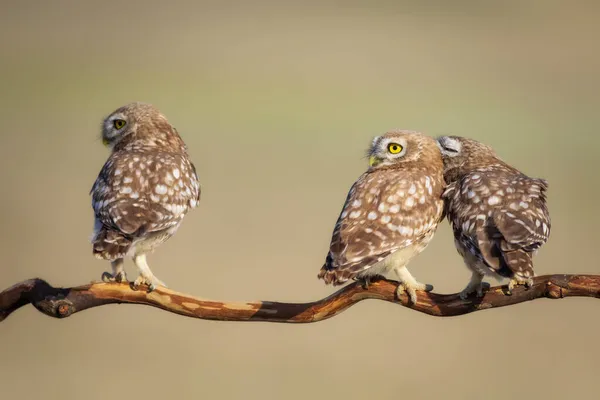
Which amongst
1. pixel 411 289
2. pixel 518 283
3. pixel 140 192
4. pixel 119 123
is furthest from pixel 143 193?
pixel 518 283

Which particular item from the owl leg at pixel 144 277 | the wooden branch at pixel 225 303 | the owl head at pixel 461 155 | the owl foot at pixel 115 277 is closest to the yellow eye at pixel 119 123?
the owl leg at pixel 144 277

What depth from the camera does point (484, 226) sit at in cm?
668

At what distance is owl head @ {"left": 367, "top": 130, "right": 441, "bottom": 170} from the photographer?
773 centimetres

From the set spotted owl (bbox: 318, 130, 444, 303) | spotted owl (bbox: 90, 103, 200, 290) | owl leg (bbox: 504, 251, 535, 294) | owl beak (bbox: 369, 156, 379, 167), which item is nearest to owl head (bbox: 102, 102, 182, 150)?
spotted owl (bbox: 90, 103, 200, 290)

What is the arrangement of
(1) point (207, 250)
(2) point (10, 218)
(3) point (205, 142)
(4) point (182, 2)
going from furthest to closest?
1. (4) point (182, 2)
2. (3) point (205, 142)
3. (2) point (10, 218)
4. (1) point (207, 250)

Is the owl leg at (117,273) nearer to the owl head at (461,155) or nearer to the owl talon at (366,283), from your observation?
the owl talon at (366,283)

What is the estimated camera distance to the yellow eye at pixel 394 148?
7.76 meters

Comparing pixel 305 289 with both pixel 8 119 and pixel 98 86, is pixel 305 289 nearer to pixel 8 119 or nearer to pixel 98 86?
pixel 8 119

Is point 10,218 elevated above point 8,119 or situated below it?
below

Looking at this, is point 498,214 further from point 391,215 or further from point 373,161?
point 373,161

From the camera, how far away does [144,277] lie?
724cm

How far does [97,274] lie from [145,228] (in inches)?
489

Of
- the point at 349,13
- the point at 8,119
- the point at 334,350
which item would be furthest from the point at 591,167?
the point at 349,13

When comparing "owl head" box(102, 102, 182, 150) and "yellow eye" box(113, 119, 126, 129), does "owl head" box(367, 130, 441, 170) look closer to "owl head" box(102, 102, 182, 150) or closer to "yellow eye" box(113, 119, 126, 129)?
"owl head" box(102, 102, 182, 150)
